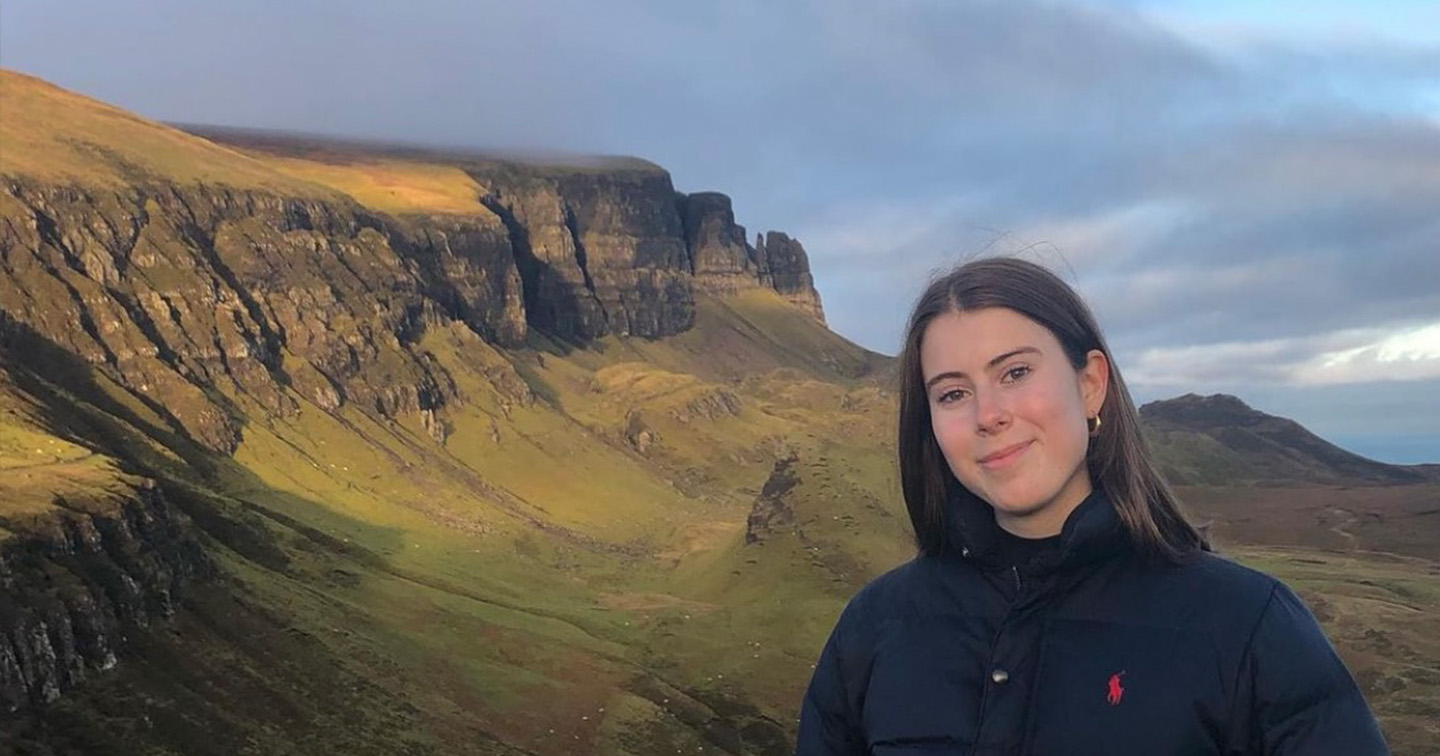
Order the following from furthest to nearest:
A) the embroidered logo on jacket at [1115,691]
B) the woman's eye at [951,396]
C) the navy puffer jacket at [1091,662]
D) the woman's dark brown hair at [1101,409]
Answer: the woman's eye at [951,396] → the woman's dark brown hair at [1101,409] → the embroidered logo on jacket at [1115,691] → the navy puffer jacket at [1091,662]

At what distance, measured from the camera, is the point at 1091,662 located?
19.9 ft

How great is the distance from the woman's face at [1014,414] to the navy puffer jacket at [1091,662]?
267 mm

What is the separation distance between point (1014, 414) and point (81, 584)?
3224 inches

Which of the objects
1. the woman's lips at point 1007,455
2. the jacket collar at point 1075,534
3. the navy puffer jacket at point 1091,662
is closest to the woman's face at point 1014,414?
the woman's lips at point 1007,455

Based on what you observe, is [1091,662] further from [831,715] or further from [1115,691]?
[831,715]

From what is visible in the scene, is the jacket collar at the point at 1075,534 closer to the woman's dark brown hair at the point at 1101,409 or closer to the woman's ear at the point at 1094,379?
the woman's dark brown hair at the point at 1101,409

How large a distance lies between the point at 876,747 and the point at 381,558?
137797 millimetres

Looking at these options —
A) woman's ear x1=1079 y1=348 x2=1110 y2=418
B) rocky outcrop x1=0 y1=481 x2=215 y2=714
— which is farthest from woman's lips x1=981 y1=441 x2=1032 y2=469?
rocky outcrop x1=0 y1=481 x2=215 y2=714

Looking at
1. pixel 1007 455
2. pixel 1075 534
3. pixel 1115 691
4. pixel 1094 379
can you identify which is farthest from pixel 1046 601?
pixel 1094 379

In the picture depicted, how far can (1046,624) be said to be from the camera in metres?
6.32

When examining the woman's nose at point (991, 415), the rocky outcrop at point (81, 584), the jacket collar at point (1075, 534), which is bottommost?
the rocky outcrop at point (81, 584)

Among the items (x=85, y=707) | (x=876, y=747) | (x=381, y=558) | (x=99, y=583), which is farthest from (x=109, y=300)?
(x=876, y=747)

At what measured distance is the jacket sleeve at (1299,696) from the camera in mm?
5578

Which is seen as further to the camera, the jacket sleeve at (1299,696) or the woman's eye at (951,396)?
the woman's eye at (951,396)
